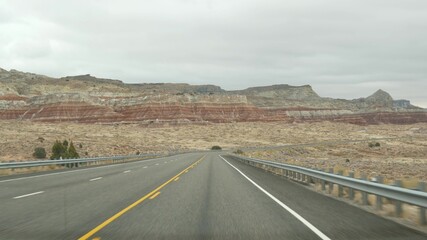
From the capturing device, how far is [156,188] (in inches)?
676

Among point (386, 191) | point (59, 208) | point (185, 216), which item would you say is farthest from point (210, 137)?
point (185, 216)

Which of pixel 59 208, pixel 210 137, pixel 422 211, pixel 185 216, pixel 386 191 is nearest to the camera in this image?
pixel 422 211

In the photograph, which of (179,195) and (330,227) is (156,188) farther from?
(330,227)

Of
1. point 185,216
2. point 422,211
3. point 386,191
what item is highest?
point 386,191

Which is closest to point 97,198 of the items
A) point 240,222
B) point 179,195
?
point 179,195

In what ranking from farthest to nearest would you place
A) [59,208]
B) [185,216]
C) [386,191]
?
1. [59,208]
2. [386,191]
3. [185,216]

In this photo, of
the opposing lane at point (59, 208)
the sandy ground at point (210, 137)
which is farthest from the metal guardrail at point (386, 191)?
the sandy ground at point (210, 137)

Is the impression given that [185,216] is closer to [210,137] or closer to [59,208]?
[59,208]

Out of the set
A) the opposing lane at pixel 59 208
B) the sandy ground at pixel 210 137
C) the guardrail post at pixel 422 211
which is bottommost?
the sandy ground at pixel 210 137

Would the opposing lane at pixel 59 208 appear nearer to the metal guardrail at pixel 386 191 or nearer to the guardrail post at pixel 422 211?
the metal guardrail at pixel 386 191

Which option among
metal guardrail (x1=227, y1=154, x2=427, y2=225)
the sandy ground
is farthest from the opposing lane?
the sandy ground

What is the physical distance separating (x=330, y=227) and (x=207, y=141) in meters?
114

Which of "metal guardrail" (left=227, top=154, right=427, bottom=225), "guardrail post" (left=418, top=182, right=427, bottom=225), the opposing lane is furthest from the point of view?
"guardrail post" (left=418, top=182, right=427, bottom=225)

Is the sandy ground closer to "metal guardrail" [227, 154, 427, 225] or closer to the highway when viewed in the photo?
the highway
